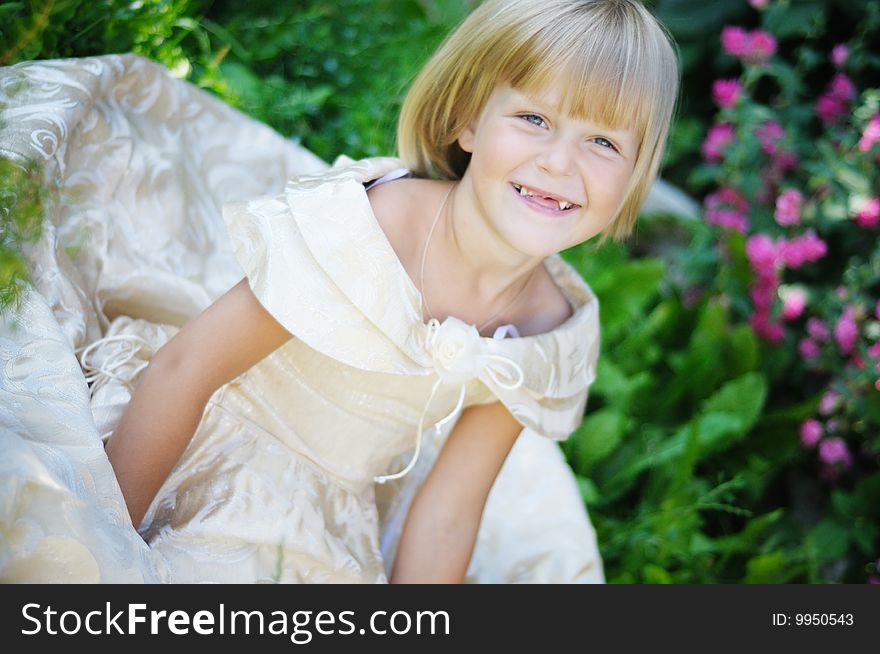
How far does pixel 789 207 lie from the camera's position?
11.7 ft

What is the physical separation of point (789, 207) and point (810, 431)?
82 centimetres

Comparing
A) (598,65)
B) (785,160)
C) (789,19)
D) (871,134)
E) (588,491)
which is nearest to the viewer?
(598,65)

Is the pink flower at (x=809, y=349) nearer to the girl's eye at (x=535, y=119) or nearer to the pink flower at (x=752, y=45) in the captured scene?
the pink flower at (x=752, y=45)

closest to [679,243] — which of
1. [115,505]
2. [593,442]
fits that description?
[593,442]

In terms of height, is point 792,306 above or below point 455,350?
below

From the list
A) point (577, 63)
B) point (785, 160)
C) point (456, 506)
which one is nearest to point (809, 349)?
point (785, 160)

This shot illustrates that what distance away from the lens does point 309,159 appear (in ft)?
9.19

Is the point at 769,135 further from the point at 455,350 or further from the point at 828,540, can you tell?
the point at 455,350

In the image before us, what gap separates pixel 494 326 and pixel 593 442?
114 cm

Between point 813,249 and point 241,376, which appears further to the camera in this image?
point 813,249

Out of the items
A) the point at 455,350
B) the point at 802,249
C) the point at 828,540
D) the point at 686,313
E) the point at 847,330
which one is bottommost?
the point at 828,540

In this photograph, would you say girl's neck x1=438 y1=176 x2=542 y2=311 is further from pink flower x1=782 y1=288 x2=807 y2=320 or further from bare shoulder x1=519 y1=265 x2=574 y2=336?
pink flower x1=782 y1=288 x2=807 y2=320

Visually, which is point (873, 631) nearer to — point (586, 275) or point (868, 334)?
point (868, 334)

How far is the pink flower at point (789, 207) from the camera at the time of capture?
355 centimetres
